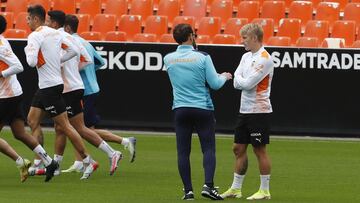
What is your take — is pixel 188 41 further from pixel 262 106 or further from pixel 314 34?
pixel 314 34

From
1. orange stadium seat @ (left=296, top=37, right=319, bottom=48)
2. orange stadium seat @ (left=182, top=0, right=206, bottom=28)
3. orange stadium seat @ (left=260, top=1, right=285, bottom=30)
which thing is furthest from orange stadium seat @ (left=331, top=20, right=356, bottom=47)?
orange stadium seat @ (left=182, top=0, right=206, bottom=28)

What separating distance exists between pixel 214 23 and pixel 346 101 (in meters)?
3.56

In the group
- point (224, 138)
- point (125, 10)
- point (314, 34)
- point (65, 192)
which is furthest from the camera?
point (125, 10)

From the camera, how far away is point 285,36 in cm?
2223

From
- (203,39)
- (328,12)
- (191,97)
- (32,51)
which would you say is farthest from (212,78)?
(328,12)

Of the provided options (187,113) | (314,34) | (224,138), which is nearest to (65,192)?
(187,113)

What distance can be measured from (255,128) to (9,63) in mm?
3151

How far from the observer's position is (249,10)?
23.0 meters

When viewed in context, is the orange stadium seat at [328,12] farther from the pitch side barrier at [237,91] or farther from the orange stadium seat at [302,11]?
the pitch side barrier at [237,91]

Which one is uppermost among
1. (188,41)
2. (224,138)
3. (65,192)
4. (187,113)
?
(188,41)

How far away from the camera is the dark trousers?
38.8 feet

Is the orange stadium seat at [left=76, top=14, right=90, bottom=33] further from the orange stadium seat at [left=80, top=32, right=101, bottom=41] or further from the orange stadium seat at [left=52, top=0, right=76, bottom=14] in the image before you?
the orange stadium seat at [left=80, top=32, right=101, bottom=41]

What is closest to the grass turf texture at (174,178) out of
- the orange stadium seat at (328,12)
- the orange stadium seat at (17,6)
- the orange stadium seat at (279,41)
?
the orange stadium seat at (279,41)

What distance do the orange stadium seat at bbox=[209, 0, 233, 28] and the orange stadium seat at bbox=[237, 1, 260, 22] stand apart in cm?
33
